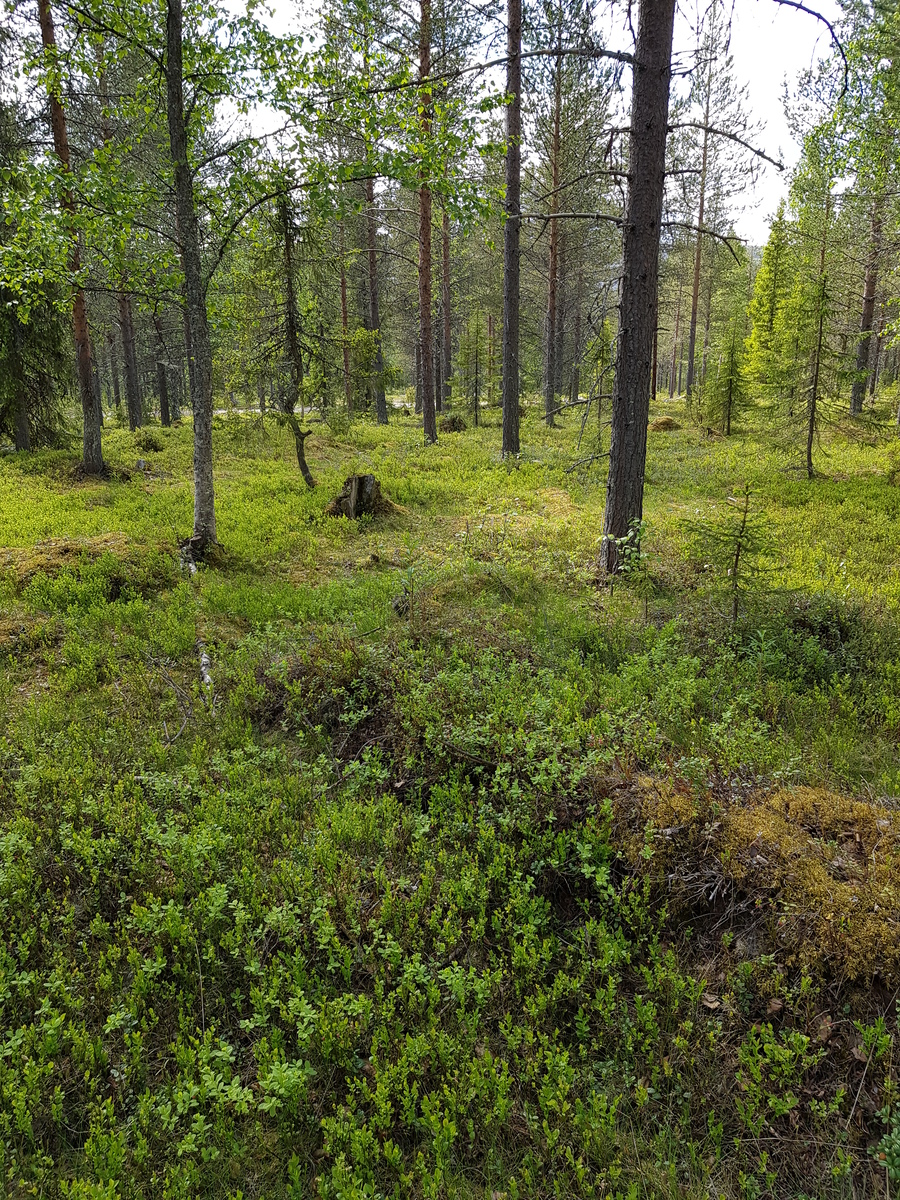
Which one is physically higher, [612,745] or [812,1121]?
[612,745]

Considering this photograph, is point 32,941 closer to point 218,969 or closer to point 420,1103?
point 218,969

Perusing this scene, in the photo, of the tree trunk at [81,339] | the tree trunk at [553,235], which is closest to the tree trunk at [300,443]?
the tree trunk at [81,339]

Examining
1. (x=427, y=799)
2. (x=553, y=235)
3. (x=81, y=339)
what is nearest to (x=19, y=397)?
(x=81, y=339)

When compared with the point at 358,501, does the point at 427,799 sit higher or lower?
lower

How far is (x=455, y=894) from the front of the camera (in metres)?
3.69

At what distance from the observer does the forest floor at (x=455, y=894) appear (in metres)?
2.64

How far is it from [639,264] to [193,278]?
6.46 meters

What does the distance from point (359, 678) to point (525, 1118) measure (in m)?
3.83

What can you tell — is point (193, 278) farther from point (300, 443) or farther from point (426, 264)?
point (426, 264)

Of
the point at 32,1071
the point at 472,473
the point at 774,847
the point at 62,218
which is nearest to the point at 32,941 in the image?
the point at 32,1071

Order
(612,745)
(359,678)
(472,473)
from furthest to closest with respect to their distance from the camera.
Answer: (472,473) → (359,678) → (612,745)

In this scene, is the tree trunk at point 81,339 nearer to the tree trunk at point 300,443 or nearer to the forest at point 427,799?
the forest at point 427,799

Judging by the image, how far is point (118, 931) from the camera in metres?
3.71

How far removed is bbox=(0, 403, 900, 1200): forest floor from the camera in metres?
2.64
